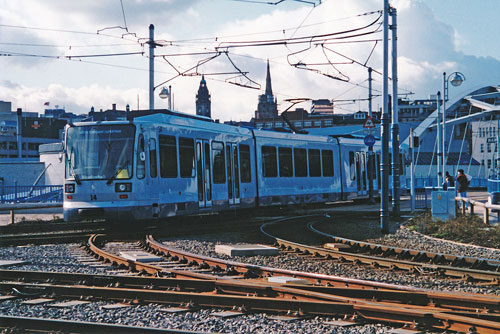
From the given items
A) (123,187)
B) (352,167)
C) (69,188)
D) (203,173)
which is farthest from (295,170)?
(69,188)

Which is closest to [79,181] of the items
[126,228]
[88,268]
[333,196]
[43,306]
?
[126,228]

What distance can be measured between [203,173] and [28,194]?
1016cm

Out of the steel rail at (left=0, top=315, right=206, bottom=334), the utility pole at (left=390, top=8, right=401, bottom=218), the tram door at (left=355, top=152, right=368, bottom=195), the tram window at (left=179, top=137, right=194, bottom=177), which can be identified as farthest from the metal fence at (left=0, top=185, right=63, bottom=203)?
the steel rail at (left=0, top=315, right=206, bottom=334)

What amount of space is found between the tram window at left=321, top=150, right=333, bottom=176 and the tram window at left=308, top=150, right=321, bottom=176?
420 mm

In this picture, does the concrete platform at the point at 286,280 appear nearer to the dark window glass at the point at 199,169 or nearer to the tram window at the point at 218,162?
the dark window glass at the point at 199,169

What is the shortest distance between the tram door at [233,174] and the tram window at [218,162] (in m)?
0.34

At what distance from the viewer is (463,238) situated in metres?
14.5

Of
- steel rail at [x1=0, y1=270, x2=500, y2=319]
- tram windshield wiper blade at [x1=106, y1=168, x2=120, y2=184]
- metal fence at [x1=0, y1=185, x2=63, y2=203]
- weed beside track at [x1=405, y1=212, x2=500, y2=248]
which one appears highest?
tram windshield wiper blade at [x1=106, y1=168, x2=120, y2=184]

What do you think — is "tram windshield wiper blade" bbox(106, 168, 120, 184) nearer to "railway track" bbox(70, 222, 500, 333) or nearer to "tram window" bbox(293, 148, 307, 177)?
"railway track" bbox(70, 222, 500, 333)

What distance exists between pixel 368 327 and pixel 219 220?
15292mm

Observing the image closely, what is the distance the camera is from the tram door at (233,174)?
2011 centimetres

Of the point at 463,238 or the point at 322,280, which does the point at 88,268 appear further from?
the point at 463,238

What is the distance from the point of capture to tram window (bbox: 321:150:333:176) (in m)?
26.5

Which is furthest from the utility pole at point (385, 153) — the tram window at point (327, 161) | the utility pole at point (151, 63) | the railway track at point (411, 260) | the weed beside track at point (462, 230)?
the utility pole at point (151, 63)
